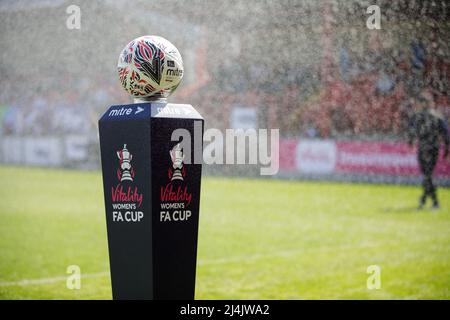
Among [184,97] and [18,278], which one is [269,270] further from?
[184,97]

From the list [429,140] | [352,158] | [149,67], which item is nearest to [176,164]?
[149,67]

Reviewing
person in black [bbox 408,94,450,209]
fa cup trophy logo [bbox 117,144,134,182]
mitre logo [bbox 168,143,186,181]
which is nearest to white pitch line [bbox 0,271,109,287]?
fa cup trophy logo [bbox 117,144,134,182]

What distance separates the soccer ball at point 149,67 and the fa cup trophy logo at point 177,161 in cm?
37

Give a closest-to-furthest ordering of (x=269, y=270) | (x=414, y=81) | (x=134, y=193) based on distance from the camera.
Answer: (x=134, y=193) < (x=269, y=270) < (x=414, y=81)

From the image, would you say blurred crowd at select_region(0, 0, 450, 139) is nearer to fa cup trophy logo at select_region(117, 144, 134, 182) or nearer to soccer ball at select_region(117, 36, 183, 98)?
soccer ball at select_region(117, 36, 183, 98)

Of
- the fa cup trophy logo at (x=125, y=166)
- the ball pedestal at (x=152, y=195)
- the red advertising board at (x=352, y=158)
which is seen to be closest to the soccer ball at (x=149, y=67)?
the ball pedestal at (x=152, y=195)

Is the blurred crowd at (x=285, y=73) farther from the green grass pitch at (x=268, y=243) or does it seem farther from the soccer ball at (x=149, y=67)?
the soccer ball at (x=149, y=67)

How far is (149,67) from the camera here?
381 cm

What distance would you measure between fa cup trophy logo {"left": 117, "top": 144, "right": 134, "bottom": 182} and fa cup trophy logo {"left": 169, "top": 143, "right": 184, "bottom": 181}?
235 mm

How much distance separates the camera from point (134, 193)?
12.2ft

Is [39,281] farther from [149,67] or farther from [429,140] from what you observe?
[429,140]

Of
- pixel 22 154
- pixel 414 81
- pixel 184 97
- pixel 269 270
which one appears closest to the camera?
pixel 269 270

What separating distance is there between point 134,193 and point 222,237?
4.93 metres

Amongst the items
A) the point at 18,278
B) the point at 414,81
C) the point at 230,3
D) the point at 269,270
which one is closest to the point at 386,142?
the point at 414,81
